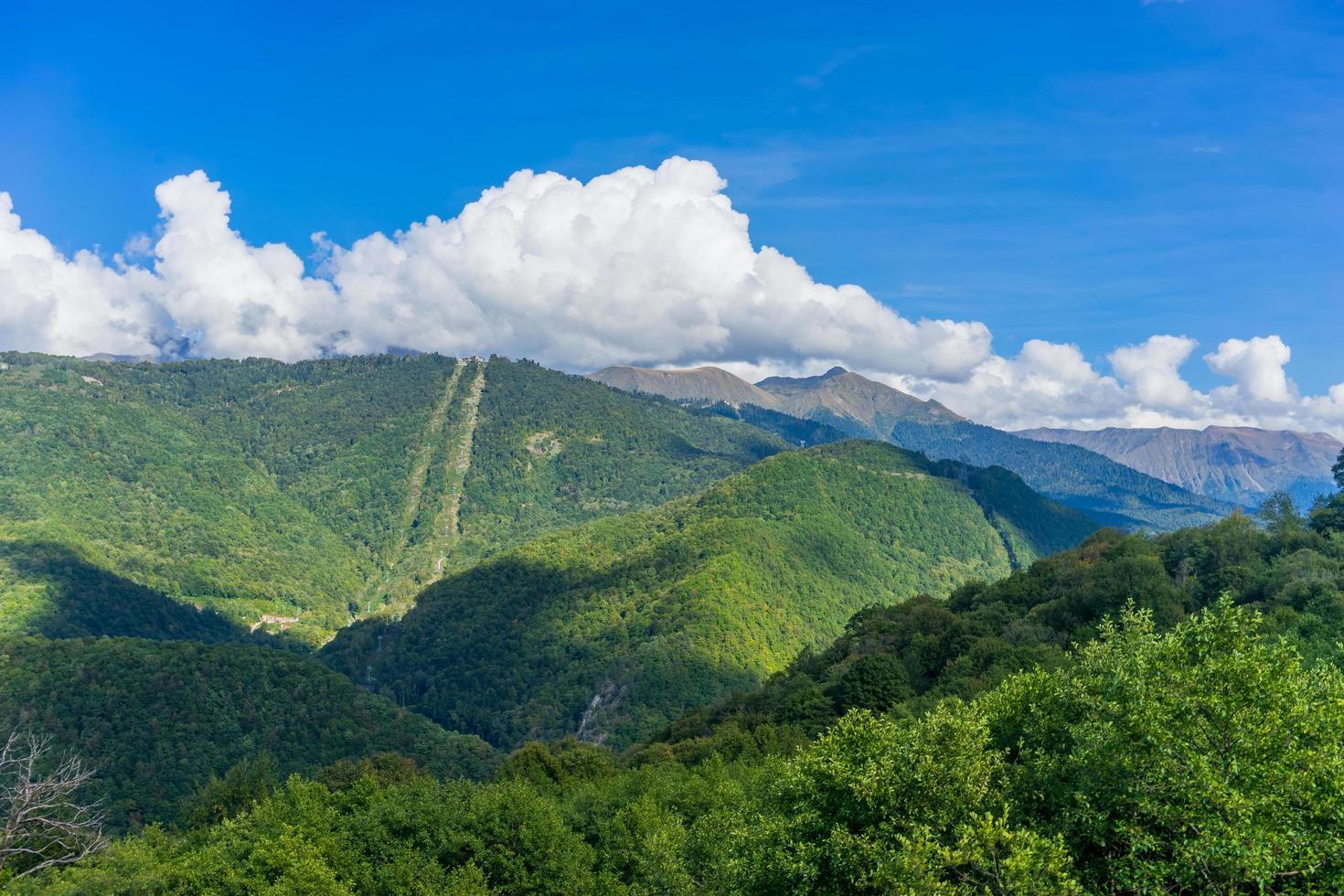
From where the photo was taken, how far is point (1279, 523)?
364ft

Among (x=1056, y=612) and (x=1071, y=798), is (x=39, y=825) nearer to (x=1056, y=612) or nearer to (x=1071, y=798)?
(x=1071, y=798)

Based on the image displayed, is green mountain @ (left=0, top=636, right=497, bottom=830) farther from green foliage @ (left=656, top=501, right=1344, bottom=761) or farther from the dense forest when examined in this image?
green foliage @ (left=656, top=501, right=1344, bottom=761)

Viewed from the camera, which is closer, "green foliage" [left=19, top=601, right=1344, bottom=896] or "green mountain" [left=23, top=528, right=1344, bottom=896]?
"green foliage" [left=19, top=601, right=1344, bottom=896]

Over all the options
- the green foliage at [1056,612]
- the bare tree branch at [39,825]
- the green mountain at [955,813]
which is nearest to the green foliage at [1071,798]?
the green mountain at [955,813]

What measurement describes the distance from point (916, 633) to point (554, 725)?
108127 mm

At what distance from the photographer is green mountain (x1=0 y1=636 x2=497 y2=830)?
407 ft

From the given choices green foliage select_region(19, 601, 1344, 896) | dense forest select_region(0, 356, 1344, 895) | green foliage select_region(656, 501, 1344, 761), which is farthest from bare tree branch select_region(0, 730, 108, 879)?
green foliage select_region(656, 501, 1344, 761)

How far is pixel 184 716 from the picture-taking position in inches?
5281

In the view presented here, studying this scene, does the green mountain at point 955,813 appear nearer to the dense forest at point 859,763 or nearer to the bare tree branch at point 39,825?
the dense forest at point 859,763

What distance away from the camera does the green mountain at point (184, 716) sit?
12419cm

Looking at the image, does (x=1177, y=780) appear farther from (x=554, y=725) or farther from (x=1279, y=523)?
(x=554, y=725)

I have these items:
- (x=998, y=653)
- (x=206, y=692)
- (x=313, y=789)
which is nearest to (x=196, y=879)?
(x=313, y=789)

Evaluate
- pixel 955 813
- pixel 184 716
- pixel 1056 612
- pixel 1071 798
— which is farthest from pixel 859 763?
pixel 184 716

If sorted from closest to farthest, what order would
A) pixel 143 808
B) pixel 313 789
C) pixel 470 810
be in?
pixel 470 810 < pixel 313 789 < pixel 143 808
